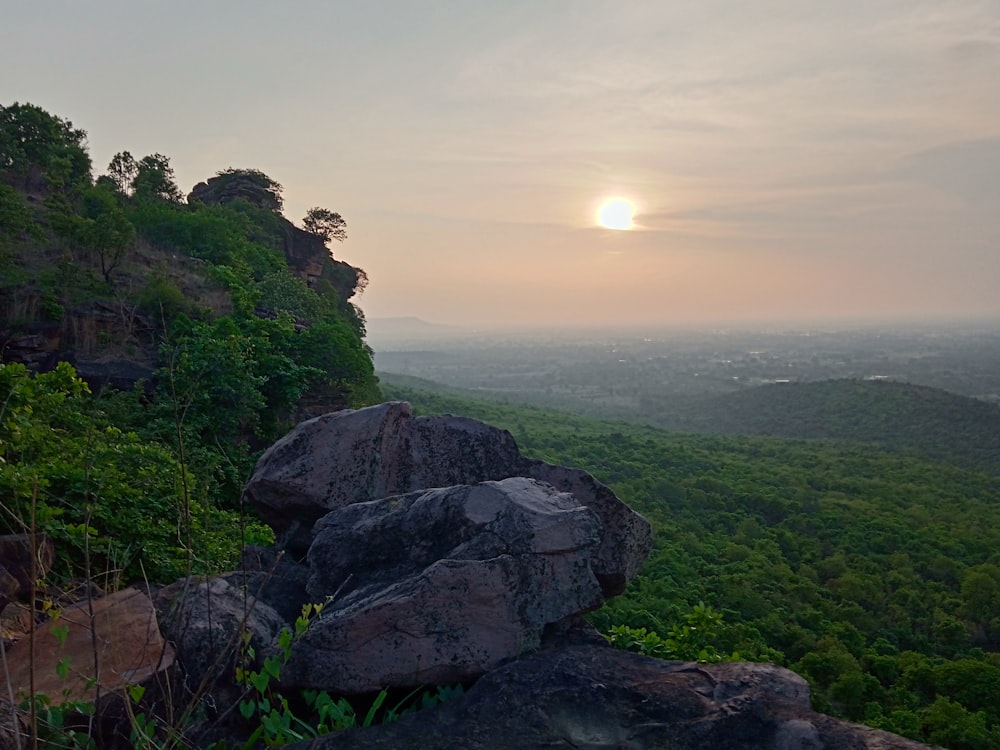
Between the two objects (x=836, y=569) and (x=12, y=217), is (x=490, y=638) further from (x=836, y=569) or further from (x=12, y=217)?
(x=836, y=569)

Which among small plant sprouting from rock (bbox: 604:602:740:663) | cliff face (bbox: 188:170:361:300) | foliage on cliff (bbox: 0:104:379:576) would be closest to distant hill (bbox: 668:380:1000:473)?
cliff face (bbox: 188:170:361:300)

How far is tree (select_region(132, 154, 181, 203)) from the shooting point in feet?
76.3

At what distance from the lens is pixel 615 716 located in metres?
3.73

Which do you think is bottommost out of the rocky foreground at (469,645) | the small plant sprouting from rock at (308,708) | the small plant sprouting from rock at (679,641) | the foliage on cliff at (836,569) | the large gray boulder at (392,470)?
the foliage on cliff at (836,569)

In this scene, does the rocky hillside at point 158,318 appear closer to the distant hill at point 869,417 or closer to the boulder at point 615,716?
the boulder at point 615,716

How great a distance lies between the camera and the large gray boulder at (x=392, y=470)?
581 cm

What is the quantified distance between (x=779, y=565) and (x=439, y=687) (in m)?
17.0

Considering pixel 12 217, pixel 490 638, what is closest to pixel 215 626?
pixel 490 638

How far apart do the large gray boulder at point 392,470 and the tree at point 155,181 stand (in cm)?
2088

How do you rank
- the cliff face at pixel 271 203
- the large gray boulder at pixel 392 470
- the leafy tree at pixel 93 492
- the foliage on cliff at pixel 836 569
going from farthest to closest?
the cliff face at pixel 271 203, the foliage on cliff at pixel 836 569, the large gray boulder at pixel 392 470, the leafy tree at pixel 93 492

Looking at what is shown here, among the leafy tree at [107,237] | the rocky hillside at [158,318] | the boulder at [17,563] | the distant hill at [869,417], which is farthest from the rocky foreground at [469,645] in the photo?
the distant hill at [869,417]

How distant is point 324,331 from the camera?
16.5 metres

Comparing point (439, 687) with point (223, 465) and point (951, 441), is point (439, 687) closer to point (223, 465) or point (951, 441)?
point (223, 465)

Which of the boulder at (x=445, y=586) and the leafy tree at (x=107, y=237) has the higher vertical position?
the leafy tree at (x=107, y=237)
